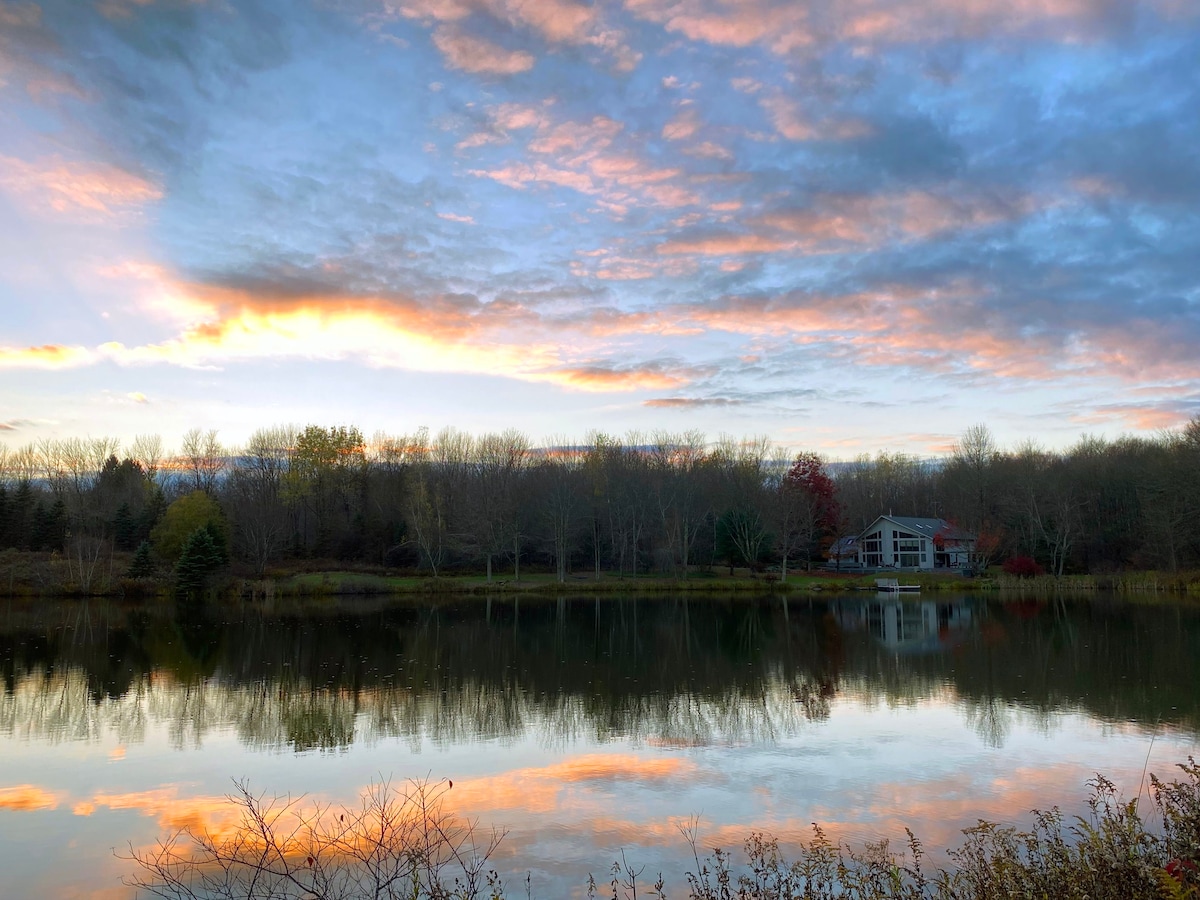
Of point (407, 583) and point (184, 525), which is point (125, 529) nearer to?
point (184, 525)

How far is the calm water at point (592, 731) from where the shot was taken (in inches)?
396

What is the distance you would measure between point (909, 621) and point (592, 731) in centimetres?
2475

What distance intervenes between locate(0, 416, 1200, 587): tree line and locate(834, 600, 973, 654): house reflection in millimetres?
12212

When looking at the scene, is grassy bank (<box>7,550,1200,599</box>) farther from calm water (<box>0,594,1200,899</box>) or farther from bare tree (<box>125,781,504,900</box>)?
bare tree (<box>125,781,504,900</box>)

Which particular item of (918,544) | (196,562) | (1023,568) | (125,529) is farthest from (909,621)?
(125,529)

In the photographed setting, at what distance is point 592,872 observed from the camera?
27.8ft

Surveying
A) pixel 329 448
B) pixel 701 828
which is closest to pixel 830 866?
pixel 701 828

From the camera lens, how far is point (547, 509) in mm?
58906

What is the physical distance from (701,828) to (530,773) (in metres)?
3.50

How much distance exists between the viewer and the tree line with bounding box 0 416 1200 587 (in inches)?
2195

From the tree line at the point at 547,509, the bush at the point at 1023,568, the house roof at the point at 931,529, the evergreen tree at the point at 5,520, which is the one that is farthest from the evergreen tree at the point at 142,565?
the bush at the point at 1023,568

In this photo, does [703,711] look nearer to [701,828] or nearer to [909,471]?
[701,828]

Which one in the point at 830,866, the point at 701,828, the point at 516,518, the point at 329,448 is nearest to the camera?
the point at 830,866

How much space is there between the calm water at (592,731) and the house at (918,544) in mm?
37939
